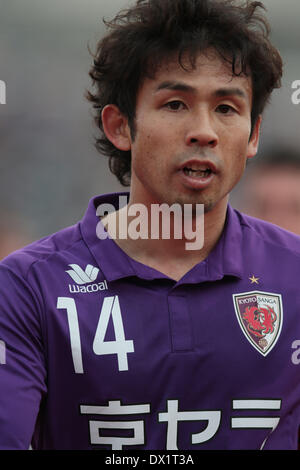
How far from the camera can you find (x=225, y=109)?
2398mm

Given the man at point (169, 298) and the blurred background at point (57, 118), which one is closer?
the man at point (169, 298)

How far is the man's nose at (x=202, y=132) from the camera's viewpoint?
229 cm

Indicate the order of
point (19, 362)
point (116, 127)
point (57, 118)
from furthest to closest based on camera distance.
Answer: point (57, 118) < point (116, 127) < point (19, 362)

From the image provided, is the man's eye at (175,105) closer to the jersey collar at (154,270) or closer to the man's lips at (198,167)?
the man's lips at (198,167)

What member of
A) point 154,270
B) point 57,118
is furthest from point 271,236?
point 57,118

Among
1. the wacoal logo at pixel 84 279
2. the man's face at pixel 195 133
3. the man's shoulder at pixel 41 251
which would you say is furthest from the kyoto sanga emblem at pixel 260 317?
the man's shoulder at pixel 41 251

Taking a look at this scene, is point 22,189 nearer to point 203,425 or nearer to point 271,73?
point 271,73

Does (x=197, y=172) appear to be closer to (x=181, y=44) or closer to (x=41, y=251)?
(x=181, y=44)

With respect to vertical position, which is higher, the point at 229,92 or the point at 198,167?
the point at 229,92

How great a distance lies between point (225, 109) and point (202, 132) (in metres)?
0.16

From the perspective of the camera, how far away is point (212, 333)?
232 centimetres

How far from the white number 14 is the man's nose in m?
0.54

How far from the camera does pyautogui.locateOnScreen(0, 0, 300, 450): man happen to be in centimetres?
225
